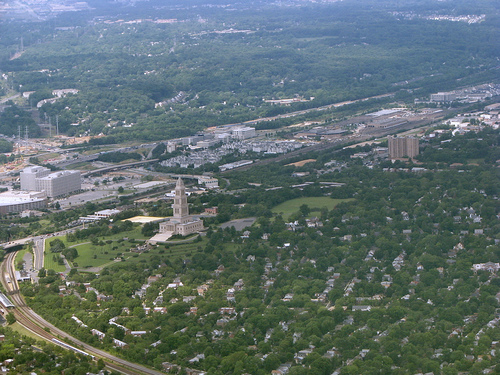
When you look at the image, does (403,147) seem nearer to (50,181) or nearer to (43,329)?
(50,181)

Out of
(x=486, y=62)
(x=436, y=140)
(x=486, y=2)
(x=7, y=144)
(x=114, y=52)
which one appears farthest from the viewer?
(x=486, y=2)

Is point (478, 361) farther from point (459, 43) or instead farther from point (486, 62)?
point (459, 43)

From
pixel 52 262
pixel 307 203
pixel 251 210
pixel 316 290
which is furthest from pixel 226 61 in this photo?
pixel 316 290

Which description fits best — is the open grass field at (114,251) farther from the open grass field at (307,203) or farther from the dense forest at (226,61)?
the dense forest at (226,61)

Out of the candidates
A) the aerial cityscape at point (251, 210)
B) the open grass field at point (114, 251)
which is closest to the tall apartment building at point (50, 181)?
the aerial cityscape at point (251, 210)

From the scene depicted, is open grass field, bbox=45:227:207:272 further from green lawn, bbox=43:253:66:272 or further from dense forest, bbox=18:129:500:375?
dense forest, bbox=18:129:500:375

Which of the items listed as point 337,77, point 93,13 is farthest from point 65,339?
point 93,13

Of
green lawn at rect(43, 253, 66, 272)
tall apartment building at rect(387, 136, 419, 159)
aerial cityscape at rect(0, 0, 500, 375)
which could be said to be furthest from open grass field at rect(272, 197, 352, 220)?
tall apartment building at rect(387, 136, 419, 159)
